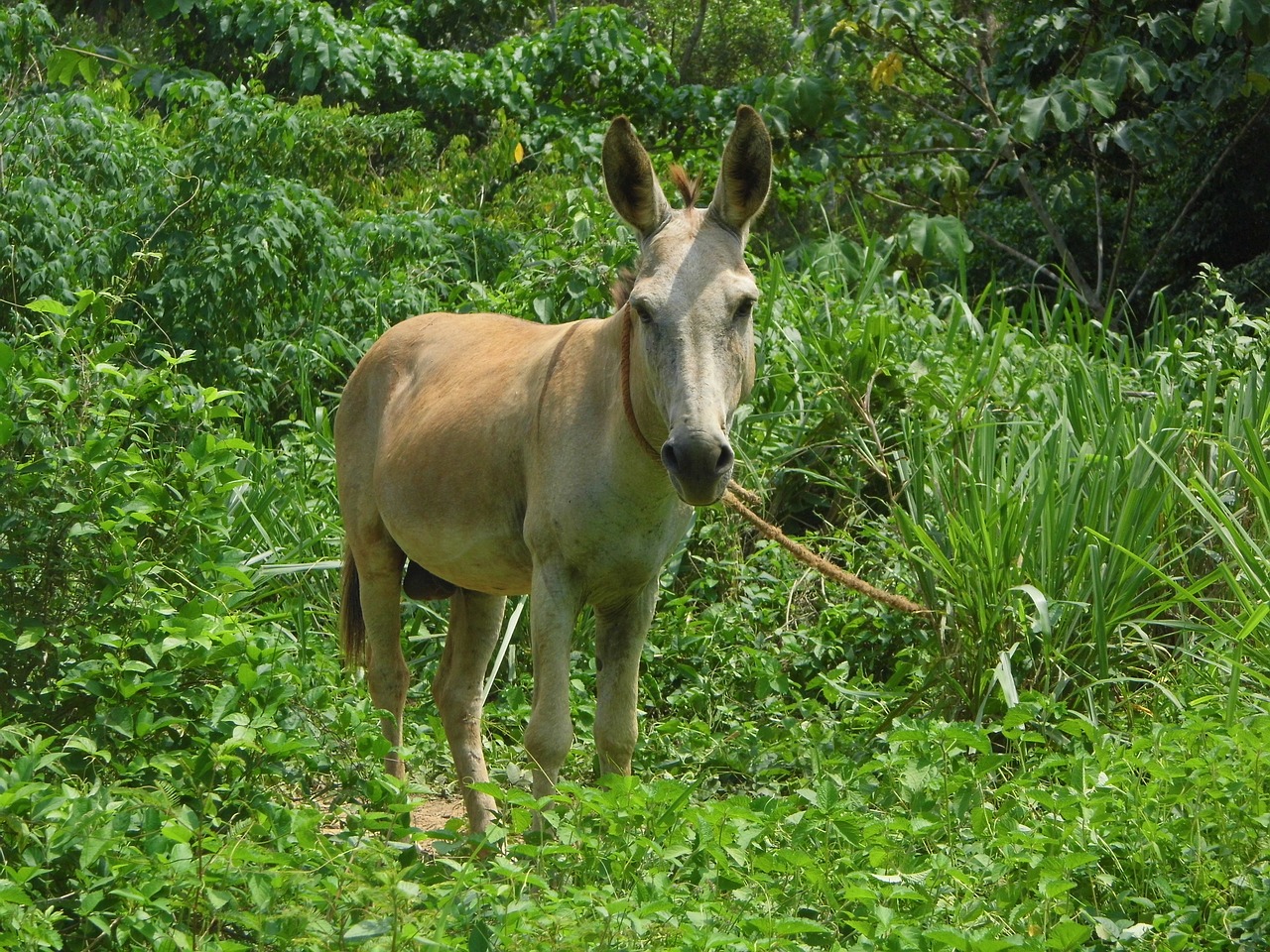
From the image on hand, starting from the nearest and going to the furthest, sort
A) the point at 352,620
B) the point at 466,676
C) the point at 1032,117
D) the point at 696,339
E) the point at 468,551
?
the point at 696,339 < the point at 468,551 < the point at 466,676 < the point at 352,620 < the point at 1032,117

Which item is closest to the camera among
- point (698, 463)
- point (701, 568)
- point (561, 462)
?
point (698, 463)

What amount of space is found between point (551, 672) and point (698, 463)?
0.92 m

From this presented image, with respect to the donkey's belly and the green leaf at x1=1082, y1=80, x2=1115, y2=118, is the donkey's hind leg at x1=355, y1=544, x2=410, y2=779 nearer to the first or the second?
the donkey's belly

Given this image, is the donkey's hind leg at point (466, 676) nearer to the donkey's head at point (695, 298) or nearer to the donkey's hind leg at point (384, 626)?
the donkey's hind leg at point (384, 626)

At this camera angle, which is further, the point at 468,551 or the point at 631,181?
the point at 468,551

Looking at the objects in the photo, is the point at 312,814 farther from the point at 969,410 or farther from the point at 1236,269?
the point at 1236,269

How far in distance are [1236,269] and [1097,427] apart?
5.37m

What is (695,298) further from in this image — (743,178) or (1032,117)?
→ (1032,117)

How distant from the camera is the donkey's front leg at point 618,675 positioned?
12.7ft

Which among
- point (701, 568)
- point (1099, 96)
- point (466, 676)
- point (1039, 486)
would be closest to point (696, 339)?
point (466, 676)

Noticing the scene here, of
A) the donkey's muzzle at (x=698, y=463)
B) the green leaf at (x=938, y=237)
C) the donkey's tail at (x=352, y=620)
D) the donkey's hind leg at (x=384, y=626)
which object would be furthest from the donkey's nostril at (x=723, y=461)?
the green leaf at (x=938, y=237)

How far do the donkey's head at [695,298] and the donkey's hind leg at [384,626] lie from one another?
1625mm

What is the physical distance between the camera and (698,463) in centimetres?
303

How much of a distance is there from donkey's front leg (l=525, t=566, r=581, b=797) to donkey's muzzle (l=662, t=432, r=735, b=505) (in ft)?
2.32
